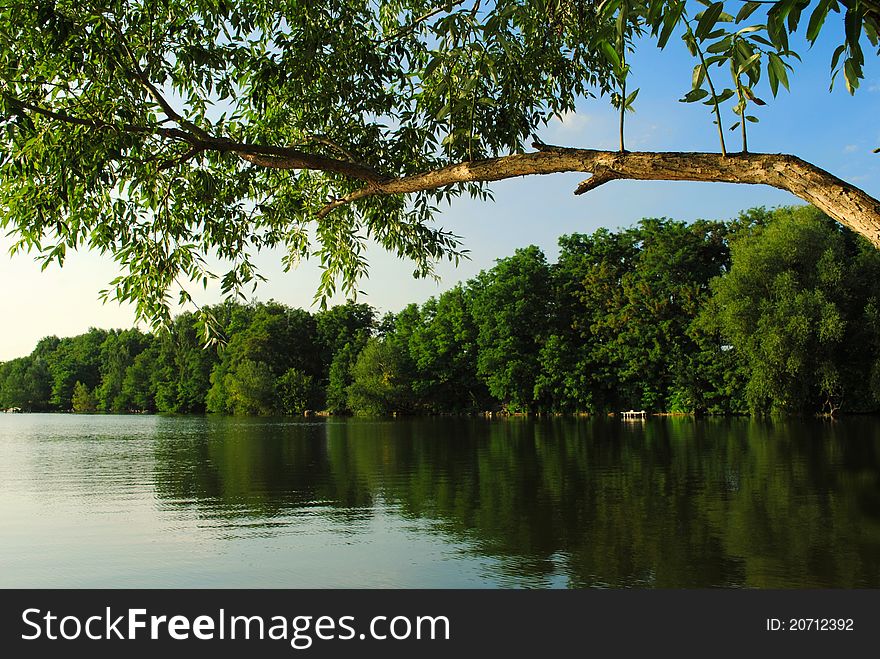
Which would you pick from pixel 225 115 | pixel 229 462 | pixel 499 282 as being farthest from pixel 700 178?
pixel 499 282

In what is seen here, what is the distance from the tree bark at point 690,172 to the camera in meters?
3.86

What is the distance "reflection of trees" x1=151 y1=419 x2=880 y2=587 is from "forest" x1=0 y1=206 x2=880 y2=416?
34.7ft

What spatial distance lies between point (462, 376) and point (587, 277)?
57.2ft

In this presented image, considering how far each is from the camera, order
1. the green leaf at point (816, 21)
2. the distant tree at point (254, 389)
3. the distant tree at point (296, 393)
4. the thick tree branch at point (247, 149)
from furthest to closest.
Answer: the distant tree at point (296, 393), the distant tree at point (254, 389), the thick tree branch at point (247, 149), the green leaf at point (816, 21)

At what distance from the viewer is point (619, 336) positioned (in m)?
62.0

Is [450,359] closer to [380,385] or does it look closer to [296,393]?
[380,385]

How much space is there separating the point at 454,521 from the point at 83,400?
13027cm

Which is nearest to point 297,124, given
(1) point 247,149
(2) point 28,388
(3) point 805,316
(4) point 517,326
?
(1) point 247,149

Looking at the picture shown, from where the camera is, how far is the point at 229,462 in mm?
24438

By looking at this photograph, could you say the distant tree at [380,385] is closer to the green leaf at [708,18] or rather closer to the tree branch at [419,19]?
the tree branch at [419,19]

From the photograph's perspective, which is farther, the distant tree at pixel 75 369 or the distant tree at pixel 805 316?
the distant tree at pixel 75 369

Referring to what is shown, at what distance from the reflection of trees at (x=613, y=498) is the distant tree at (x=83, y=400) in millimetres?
→ 109488

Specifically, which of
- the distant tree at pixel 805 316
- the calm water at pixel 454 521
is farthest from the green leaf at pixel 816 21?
the distant tree at pixel 805 316

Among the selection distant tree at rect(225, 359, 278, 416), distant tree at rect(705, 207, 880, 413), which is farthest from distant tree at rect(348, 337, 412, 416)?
distant tree at rect(705, 207, 880, 413)
